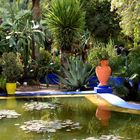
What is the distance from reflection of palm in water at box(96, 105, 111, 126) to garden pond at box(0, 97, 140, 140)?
9cm

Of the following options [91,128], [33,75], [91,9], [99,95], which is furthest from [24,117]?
[91,9]

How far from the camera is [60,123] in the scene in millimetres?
8391

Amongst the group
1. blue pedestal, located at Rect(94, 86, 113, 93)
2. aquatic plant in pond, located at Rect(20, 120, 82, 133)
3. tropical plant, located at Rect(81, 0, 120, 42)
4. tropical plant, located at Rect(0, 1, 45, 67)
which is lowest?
aquatic plant in pond, located at Rect(20, 120, 82, 133)

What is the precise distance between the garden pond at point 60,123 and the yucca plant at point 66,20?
5.07 metres

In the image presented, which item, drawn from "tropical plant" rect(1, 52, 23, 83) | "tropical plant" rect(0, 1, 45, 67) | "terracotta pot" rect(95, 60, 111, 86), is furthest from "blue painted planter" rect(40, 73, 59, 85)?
"terracotta pot" rect(95, 60, 111, 86)

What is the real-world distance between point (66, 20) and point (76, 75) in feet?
8.36

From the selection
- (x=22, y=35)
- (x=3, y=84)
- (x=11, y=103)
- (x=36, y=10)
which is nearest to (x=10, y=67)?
(x=3, y=84)

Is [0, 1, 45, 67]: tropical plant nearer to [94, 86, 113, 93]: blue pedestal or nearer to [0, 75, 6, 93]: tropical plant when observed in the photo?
[0, 75, 6, 93]: tropical plant

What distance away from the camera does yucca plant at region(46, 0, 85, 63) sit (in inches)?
620

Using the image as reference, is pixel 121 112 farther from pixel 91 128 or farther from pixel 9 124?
pixel 9 124

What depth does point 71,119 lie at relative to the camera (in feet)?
29.2

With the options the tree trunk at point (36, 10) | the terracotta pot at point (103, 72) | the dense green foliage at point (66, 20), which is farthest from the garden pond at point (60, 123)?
the tree trunk at point (36, 10)

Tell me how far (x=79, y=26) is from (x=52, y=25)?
1.14 metres

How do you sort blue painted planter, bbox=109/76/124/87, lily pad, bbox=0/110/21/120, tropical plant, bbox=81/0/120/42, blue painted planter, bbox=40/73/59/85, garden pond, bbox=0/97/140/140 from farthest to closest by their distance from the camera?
1. tropical plant, bbox=81/0/120/42
2. blue painted planter, bbox=40/73/59/85
3. blue painted planter, bbox=109/76/124/87
4. lily pad, bbox=0/110/21/120
5. garden pond, bbox=0/97/140/140
